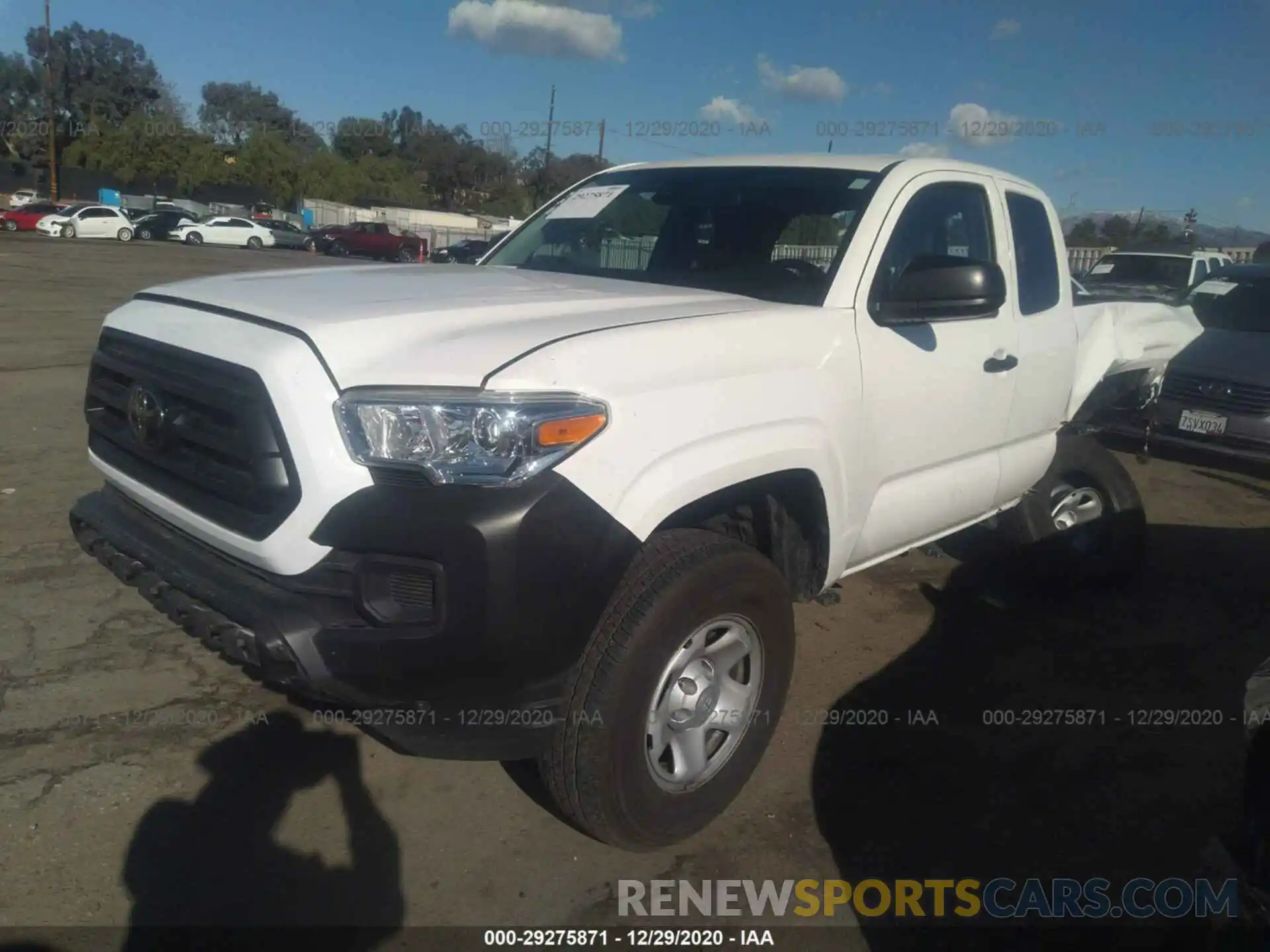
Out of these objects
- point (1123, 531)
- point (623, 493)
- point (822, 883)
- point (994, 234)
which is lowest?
point (822, 883)

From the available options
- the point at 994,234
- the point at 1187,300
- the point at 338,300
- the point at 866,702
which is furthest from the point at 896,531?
the point at 1187,300

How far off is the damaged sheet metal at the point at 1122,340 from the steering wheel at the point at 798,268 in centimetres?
184

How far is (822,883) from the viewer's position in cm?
281

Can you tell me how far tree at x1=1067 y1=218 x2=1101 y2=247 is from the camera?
36125 mm

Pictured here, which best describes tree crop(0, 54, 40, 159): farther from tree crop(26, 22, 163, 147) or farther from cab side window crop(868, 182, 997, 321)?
cab side window crop(868, 182, 997, 321)

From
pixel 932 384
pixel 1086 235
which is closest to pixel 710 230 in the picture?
pixel 932 384

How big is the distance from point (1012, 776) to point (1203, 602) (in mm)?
2454

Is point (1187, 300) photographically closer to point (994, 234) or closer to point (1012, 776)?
point (994, 234)

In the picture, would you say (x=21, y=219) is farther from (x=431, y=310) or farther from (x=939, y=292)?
(x=939, y=292)

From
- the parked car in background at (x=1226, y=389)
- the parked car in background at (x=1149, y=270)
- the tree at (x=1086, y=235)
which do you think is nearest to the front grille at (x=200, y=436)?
the parked car in background at (x=1226, y=389)

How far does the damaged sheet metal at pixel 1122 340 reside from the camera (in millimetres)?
4793

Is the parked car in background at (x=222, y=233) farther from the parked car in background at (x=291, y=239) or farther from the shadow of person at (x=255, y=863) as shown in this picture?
the shadow of person at (x=255, y=863)

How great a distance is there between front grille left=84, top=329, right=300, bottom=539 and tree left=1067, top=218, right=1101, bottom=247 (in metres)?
37.3

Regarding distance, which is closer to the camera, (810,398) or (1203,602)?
(810,398)
